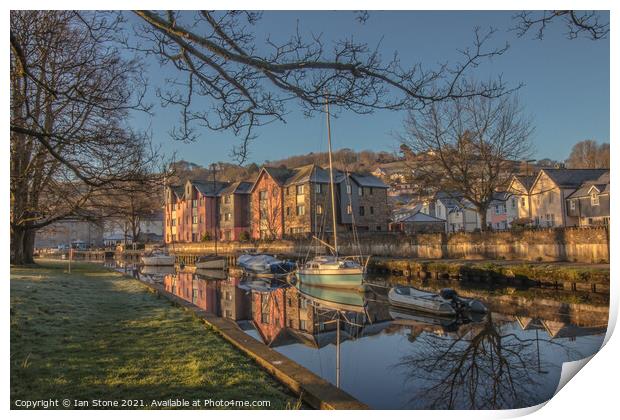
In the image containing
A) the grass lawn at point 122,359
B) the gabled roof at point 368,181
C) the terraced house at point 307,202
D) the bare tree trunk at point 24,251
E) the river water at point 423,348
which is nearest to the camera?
the grass lawn at point 122,359

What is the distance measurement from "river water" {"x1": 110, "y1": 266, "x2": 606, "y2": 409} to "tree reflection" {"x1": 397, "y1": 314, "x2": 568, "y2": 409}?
14mm

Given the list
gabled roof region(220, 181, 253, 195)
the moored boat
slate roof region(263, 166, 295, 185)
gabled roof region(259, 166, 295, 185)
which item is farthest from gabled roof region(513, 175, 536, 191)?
gabled roof region(220, 181, 253, 195)

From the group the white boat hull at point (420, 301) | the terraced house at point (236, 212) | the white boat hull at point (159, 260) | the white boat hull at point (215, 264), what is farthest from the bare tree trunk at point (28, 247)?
the terraced house at point (236, 212)

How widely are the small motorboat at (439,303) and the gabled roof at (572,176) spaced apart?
3.62 meters

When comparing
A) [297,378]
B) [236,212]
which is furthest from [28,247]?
[236,212]

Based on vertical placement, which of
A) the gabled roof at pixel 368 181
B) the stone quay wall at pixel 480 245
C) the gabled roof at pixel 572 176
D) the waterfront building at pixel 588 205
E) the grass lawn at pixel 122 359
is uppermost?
the gabled roof at pixel 368 181

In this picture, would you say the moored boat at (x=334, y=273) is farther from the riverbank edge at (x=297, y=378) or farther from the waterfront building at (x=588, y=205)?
the riverbank edge at (x=297, y=378)

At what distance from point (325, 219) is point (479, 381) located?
83.7 ft

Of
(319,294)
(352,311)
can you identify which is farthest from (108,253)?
(352,311)

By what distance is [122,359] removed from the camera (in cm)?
555

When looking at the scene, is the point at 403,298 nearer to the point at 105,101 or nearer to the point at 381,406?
the point at 381,406

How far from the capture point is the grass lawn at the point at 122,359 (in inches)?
180

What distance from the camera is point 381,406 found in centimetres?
562

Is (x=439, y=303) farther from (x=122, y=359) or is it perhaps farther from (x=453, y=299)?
(x=122, y=359)
